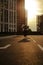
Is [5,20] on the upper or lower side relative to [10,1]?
lower

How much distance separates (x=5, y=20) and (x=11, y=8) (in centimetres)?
873

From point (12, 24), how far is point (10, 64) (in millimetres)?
118731

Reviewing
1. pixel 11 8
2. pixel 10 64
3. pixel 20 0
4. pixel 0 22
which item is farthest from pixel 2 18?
pixel 10 64

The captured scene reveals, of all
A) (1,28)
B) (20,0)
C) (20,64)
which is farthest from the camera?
(20,0)

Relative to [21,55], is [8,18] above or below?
above

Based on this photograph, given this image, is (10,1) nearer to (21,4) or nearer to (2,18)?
(2,18)

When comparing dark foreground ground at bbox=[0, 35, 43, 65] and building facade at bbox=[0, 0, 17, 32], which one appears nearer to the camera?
dark foreground ground at bbox=[0, 35, 43, 65]

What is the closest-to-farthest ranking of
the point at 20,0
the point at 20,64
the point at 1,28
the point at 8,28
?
1. the point at 20,64
2. the point at 1,28
3. the point at 8,28
4. the point at 20,0

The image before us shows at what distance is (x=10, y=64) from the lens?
955 centimetres

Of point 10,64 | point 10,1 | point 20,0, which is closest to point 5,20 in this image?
point 10,1

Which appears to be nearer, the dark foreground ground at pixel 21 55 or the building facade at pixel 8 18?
the dark foreground ground at pixel 21 55

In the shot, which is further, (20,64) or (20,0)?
(20,0)

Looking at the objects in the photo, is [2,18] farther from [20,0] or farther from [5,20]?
[20,0]

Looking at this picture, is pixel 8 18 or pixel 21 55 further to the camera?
pixel 8 18
